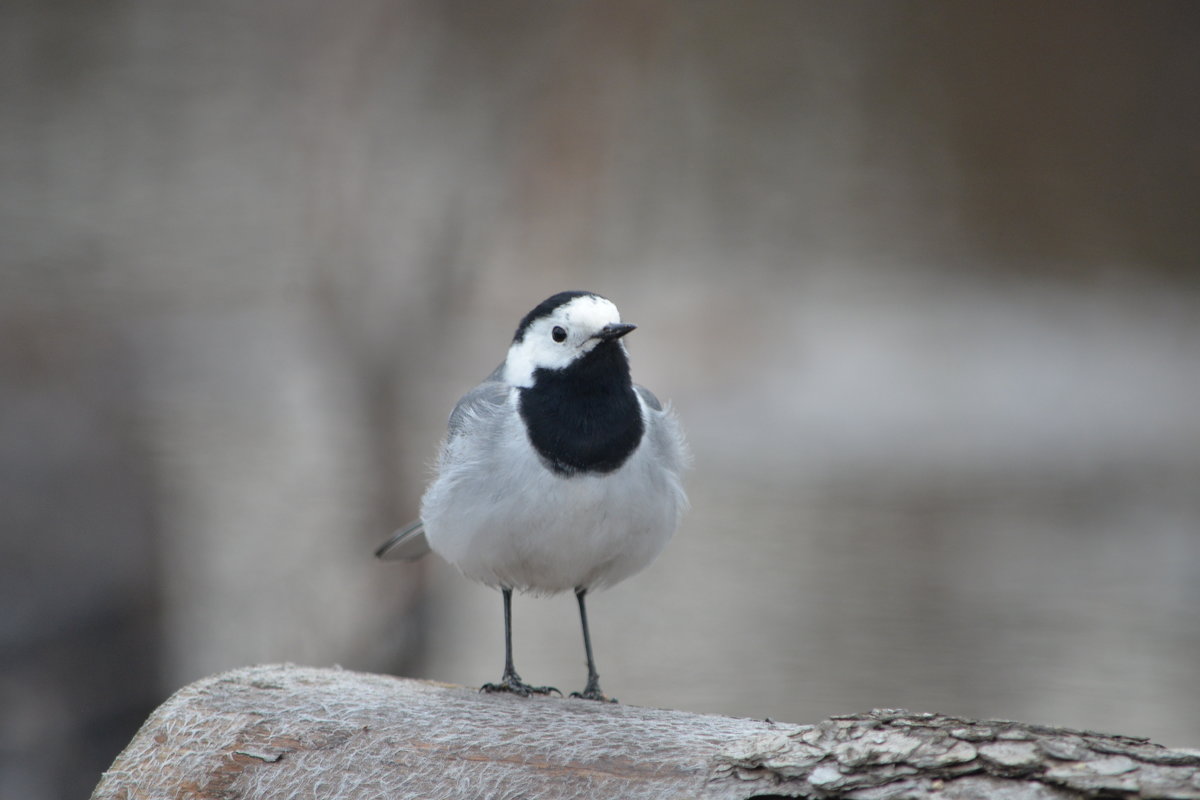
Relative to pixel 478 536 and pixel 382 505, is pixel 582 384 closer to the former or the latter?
pixel 478 536

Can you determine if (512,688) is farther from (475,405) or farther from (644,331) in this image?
(644,331)

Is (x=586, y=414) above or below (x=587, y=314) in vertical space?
below

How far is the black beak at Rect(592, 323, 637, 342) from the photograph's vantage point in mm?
1532

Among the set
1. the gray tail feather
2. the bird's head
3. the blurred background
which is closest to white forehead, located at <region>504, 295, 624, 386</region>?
the bird's head

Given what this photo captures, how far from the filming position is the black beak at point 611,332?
1.53 m

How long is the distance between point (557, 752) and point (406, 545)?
2.59 feet

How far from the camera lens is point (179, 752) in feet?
4.31

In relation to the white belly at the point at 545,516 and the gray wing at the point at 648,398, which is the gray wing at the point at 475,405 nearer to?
the white belly at the point at 545,516

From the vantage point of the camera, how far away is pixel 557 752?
1.23 m

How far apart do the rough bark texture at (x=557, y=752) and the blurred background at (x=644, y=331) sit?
111cm

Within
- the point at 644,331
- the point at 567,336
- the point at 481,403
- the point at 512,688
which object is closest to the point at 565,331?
the point at 567,336

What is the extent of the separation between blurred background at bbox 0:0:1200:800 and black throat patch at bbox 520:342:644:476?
113 cm

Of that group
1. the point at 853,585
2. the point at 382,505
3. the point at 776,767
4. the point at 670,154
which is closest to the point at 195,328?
the point at 382,505

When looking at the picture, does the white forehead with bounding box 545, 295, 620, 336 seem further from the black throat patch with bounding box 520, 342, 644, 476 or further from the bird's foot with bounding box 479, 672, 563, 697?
the bird's foot with bounding box 479, 672, 563, 697
